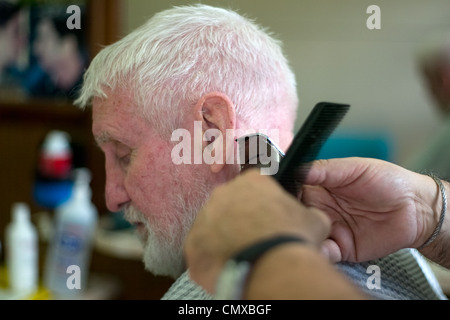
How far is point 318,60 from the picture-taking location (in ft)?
6.14

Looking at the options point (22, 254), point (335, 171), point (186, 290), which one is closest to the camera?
point (335, 171)

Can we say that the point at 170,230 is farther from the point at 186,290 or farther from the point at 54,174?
the point at 54,174

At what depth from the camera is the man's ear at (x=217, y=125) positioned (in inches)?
36.1

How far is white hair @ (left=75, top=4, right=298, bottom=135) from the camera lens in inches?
36.4

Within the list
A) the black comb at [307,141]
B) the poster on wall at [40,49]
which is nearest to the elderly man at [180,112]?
the black comb at [307,141]

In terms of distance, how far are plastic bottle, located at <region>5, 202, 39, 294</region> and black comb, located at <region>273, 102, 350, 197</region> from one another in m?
1.12

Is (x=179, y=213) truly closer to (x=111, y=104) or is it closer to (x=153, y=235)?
(x=153, y=235)

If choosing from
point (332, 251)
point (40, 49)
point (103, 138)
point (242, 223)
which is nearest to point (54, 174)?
point (40, 49)

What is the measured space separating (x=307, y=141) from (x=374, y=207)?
0.30m

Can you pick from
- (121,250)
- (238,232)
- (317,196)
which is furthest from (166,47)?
(121,250)

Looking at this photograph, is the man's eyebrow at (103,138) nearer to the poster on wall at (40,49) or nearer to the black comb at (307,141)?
the black comb at (307,141)

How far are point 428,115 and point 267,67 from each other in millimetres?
1267

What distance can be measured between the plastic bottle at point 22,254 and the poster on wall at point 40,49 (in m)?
0.86

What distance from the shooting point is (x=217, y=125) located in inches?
36.7
